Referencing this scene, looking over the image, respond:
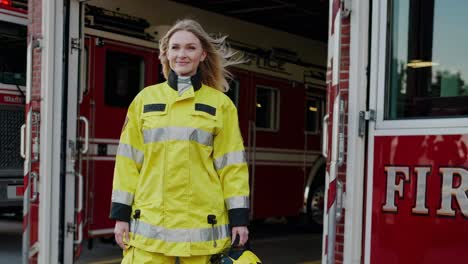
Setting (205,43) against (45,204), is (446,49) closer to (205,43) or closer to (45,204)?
(205,43)

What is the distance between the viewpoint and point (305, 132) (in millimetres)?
10469

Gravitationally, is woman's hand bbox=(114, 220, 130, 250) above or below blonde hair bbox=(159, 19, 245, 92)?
below

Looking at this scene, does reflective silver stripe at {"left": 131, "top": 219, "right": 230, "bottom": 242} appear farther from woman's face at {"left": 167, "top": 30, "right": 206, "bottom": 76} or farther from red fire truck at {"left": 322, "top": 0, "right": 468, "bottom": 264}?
red fire truck at {"left": 322, "top": 0, "right": 468, "bottom": 264}

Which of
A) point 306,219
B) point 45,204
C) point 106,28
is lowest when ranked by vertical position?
point 306,219

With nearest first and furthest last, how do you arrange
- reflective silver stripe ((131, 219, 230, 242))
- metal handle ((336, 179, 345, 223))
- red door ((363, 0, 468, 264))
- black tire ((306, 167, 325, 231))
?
1. reflective silver stripe ((131, 219, 230, 242))
2. red door ((363, 0, 468, 264))
3. metal handle ((336, 179, 345, 223))
4. black tire ((306, 167, 325, 231))

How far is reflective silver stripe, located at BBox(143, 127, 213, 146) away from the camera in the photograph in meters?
3.09

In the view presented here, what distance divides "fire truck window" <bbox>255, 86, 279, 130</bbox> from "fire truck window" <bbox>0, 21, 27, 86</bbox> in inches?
126

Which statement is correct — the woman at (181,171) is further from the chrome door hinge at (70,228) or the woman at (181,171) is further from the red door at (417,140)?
the chrome door hinge at (70,228)

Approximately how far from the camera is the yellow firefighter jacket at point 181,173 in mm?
3080

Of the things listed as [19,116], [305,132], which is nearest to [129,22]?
[19,116]

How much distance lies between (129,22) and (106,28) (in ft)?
1.07

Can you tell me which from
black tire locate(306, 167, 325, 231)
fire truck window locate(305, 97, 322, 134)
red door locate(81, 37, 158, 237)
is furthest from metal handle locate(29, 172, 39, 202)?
fire truck window locate(305, 97, 322, 134)

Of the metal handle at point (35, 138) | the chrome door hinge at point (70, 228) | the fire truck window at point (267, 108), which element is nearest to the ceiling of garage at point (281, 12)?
the fire truck window at point (267, 108)

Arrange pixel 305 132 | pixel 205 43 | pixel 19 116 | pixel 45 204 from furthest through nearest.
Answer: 1. pixel 305 132
2. pixel 19 116
3. pixel 45 204
4. pixel 205 43
